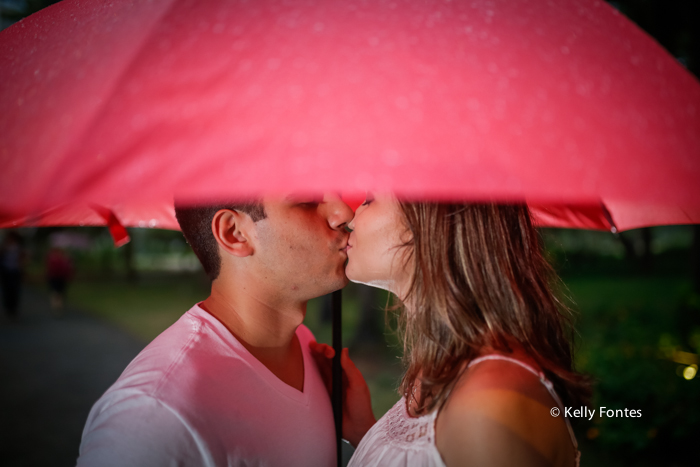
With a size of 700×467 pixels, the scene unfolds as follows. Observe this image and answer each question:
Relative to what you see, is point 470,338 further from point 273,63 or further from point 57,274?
point 57,274

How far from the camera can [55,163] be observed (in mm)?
974

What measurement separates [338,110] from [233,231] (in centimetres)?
129

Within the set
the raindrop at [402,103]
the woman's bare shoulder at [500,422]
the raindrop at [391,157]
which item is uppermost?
the raindrop at [402,103]

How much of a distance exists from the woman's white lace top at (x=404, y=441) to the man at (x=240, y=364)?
1.11 feet

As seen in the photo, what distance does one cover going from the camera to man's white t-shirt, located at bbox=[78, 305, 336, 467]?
1.50 meters

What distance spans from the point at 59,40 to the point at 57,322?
15229mm

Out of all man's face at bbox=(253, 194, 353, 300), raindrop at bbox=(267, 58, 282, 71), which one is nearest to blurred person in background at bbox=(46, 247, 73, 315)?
man's face at bbox=(253, 194, 353, 300)

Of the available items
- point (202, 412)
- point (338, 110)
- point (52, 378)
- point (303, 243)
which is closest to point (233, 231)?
point (303, 243)

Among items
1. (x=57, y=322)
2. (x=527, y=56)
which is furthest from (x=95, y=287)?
(x=527, y=56)

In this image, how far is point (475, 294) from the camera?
67.6 inches

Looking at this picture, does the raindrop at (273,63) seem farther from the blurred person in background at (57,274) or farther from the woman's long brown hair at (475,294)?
the blurred person in background at (57,274)

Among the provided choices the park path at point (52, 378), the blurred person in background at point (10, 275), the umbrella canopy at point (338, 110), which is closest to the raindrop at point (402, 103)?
the umbrella canopy at point (338, 110)

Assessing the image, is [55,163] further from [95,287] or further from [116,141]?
[95,287]

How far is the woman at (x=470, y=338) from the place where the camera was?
1373 mm
